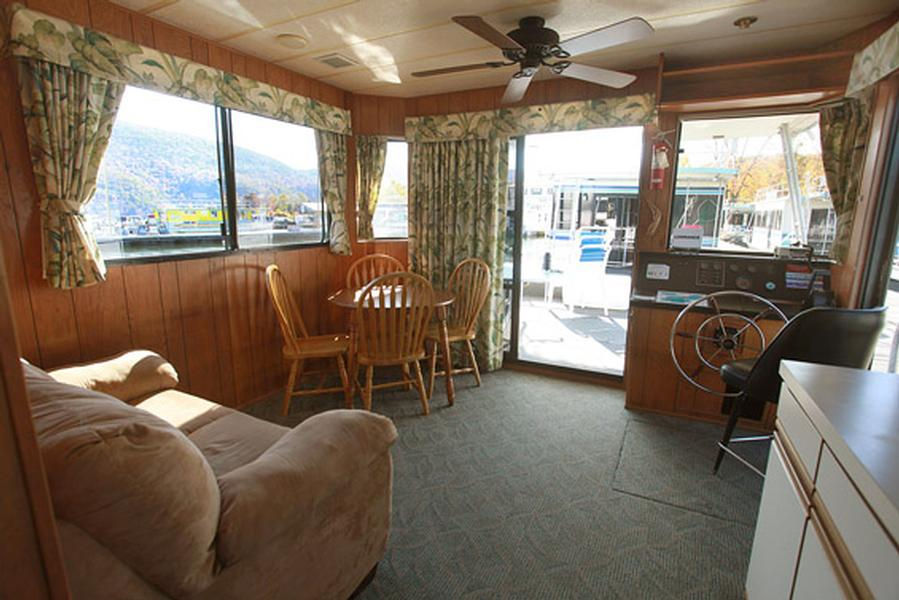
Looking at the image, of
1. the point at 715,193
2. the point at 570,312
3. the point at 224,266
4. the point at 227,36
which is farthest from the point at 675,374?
the point at 227,36

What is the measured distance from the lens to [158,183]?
8.37 ft

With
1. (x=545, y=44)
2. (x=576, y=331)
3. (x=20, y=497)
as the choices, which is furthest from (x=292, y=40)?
(x=576, y=331)

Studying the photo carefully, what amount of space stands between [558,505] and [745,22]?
8.82ft

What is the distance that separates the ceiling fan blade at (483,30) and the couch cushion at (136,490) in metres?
1.83

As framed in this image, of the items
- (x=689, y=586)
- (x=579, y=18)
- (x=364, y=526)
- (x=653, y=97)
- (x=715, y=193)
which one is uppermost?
(x=579, y=18)

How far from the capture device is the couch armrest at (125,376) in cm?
192

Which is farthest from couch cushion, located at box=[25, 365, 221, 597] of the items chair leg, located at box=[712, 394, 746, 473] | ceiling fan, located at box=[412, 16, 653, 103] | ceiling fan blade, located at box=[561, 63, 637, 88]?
ceiling fan blade, located at box=[561, 63, 637, 88]

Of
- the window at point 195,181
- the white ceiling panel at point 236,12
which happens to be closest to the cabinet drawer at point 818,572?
the white ceiling panel at point 236,12

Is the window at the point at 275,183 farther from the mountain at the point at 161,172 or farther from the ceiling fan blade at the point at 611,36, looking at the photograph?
the ceiling fan blade at the point at 611,36

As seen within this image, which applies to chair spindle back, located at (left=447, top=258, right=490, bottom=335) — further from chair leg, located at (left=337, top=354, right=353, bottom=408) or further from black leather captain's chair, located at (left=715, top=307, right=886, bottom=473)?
black leather captain's chair, located at (left=715, top=307, right=886, bottom=473)

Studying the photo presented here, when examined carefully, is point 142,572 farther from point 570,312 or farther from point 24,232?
point 570,312

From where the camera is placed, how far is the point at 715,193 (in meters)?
3.02

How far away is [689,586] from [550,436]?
1.15 meters

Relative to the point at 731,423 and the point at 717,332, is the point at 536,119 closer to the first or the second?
the point at 717,332
